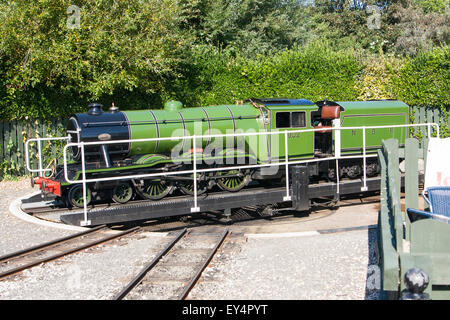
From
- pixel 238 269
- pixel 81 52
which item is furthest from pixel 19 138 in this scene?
pixel 238 269

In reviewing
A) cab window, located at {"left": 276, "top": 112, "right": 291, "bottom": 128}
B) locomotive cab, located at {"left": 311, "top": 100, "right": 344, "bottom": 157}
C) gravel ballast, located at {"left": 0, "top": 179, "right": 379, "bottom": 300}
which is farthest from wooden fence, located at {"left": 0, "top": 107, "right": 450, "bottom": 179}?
locomotive cab, located at {"left": 311, "top": 100, "right": 344, "bottom": 157}

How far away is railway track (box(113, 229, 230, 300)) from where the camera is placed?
19.1 ft

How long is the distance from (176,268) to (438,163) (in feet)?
13.6

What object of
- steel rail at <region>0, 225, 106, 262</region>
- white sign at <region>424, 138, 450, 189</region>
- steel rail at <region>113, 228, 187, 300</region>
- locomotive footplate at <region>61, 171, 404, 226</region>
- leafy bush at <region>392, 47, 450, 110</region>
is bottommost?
steel rail at <region>113, 228, 187, 300</region>

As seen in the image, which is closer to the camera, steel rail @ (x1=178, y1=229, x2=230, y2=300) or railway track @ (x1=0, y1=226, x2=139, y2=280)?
steel rail @ (x1=178, y1=229, x2=230, y2=300)

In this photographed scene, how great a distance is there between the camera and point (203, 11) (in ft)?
65.9

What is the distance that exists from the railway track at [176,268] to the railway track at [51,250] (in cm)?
143

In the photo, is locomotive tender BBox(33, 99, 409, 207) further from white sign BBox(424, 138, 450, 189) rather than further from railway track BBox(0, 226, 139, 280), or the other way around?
white sign BBox(424, 138, 450, 189)

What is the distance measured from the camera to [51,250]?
7.75 metres

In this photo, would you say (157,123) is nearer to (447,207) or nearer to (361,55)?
(447,207)

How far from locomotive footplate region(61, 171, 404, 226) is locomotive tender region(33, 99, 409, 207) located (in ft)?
1.80

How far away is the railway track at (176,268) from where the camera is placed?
5.84m

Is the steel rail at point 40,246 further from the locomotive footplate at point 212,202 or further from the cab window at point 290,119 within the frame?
A: the cab window at point 290,119

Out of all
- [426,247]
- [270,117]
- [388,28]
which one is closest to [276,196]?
[270,117]
